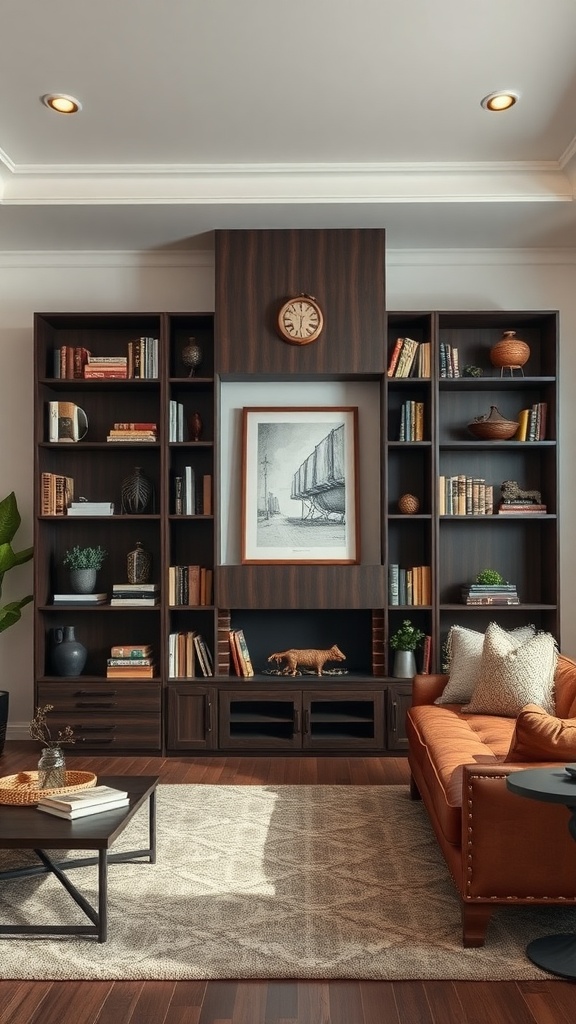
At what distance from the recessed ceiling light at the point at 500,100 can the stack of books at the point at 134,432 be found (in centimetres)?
253

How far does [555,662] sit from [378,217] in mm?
2666

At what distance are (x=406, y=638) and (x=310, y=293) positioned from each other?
2081mm

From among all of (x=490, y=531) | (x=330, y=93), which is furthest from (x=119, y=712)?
(x=330, y=93)

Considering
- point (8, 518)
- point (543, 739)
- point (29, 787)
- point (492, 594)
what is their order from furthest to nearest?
1. point (8, 518)
2. point (492, 594)
3. point (29, 787)
4. point (543, 739)

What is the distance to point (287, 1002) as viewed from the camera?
251 centimetres

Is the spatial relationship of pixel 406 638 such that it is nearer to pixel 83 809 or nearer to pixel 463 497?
pixel 463 497

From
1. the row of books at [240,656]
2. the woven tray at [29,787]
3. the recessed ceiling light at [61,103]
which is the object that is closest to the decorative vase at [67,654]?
the row of books at [240,656]

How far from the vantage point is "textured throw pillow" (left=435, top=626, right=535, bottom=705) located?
4.45 m

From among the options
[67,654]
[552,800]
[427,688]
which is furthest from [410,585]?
[552,800]

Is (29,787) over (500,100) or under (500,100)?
under

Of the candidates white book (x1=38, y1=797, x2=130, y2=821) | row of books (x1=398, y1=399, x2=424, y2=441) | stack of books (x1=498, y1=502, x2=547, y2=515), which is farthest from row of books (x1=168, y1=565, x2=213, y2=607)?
white book (x1=38, y1=797, x2=130, y2=821)

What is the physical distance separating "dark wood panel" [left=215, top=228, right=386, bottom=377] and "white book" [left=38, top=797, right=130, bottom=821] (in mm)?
2916

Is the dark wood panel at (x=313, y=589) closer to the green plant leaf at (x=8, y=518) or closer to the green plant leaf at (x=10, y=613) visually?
the green plant leaf at (x=10, y=613)

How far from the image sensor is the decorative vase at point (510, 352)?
18.1 ft
